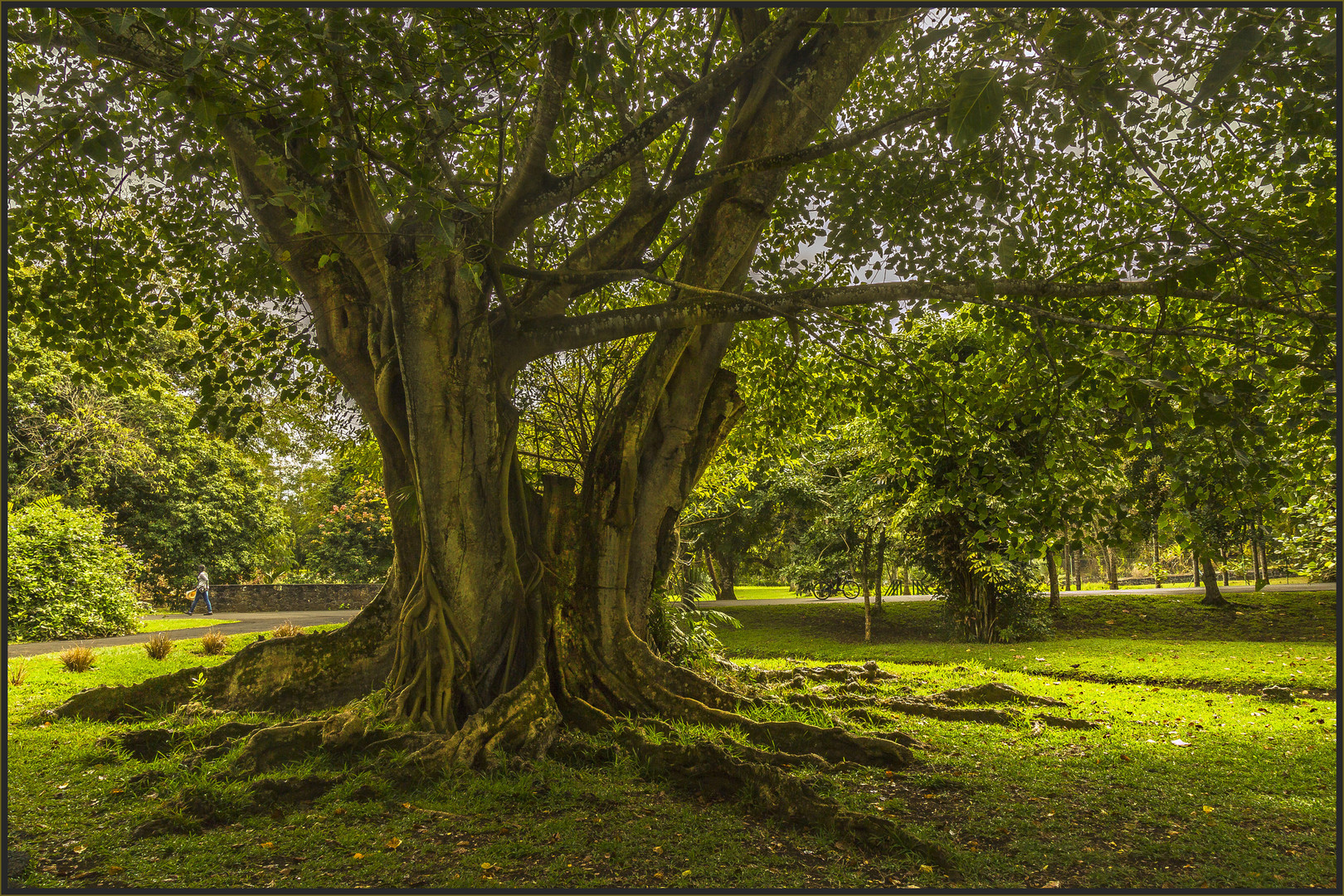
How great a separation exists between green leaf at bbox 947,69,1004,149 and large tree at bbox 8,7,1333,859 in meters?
0.82

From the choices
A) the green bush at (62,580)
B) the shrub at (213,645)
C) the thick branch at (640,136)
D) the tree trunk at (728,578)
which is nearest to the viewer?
the thick branch at (640,136)

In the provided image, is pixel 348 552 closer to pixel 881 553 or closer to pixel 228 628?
pixel 228 628

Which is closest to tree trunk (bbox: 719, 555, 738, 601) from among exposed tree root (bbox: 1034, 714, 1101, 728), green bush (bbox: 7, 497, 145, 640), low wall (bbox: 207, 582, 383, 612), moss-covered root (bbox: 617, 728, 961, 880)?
low wall (bbox: 207, 582, 383, 612)

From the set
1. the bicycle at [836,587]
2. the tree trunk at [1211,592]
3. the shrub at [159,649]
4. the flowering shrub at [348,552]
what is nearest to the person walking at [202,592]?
the flowering shrub at [348,552]

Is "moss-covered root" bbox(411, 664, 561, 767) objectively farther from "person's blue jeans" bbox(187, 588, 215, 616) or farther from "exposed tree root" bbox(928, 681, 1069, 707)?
"person's blue jeans" bbox(187, 588, 215, 616)

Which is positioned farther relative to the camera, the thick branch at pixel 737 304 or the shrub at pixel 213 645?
the shrub at pixel 213 645

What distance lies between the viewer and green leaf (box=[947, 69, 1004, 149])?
268 cm

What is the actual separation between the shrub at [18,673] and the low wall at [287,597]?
13509 mm

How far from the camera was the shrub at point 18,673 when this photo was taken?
334 inches

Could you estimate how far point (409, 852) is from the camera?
12.4ft

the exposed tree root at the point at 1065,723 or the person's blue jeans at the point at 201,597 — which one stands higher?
the exposed tree root at the point at 1065,723

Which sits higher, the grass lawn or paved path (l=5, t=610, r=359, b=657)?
the grass lawn

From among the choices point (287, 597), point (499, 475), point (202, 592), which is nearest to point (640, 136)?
point (499, 475)

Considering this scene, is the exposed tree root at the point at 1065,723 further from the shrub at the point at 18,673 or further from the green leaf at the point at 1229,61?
the shrub at the point at 18,673
